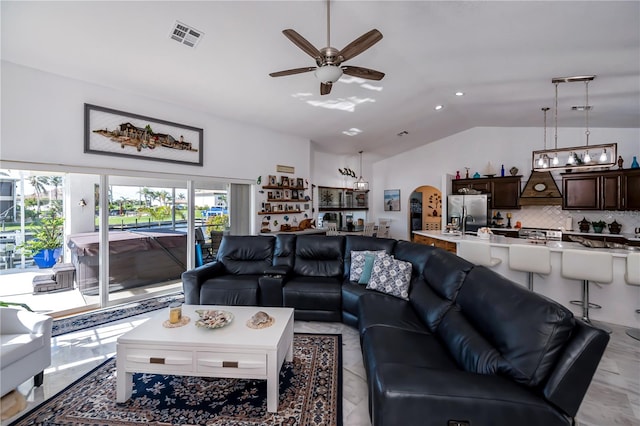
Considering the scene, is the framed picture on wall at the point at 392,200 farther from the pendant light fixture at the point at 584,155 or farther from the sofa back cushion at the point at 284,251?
the sofa back cushion at the point at 284,251

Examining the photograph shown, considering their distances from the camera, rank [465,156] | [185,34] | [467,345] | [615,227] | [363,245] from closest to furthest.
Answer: [467,345] < [185,34] < [363,245] < [615,227] < [465,156]

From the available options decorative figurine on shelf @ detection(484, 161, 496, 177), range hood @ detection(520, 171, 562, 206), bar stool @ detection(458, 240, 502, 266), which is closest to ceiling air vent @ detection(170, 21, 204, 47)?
bar stool @ detection(458, 240, 502, 266)

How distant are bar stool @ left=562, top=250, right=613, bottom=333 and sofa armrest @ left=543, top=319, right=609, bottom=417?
8.58 feet

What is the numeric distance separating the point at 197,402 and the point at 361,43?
3131 mm

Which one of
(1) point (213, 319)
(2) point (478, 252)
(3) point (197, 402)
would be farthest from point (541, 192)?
(3) point (197, 402)

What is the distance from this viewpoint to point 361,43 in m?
Result: 2.40

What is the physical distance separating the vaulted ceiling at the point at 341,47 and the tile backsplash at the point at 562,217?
1846 millimetres

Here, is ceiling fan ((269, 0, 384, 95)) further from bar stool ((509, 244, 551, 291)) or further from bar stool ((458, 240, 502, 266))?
bar stool ((509, 244, 551, 291))

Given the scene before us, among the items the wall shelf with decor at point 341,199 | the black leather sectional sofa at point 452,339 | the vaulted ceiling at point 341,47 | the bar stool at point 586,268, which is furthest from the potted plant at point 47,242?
the bar stool at point 586,268

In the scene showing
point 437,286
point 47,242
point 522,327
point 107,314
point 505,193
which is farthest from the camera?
point 505,193

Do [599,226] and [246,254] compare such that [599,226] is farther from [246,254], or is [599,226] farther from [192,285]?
[192,285]

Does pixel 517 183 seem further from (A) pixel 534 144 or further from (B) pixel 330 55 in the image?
(B) pixel 330 55

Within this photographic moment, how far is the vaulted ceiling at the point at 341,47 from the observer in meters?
2.63

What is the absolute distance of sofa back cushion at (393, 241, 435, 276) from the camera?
10.6 feet
